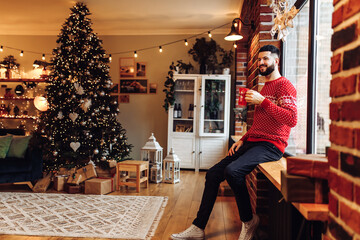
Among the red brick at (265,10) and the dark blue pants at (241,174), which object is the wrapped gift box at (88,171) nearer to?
the dark blue pants at (241,174)

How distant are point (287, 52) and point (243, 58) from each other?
8.82 ft

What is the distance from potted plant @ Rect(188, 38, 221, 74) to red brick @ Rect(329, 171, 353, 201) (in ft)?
16.2

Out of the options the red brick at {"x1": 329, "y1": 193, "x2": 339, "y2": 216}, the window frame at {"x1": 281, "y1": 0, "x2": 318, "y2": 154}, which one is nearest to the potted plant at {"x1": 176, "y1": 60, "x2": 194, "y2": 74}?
the window frame at {"x1": 281, "y1": 0, "x2": 318, "y2": 154}

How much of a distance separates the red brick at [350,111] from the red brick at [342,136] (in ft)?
0.11

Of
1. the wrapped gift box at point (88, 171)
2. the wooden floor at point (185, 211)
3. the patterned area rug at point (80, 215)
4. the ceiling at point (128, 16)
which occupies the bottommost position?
the wooden floor at point (185, 211)

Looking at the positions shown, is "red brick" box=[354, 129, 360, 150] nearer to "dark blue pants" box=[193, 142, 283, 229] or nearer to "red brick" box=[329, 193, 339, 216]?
"red brick" box=[329, 193, 339, 216]

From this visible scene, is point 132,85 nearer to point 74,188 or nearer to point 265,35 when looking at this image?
point 74,188

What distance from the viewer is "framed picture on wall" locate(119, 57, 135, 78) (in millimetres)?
6379

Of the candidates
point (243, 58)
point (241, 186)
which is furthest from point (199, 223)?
point (243, 58)

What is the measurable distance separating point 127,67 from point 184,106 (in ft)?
4.92

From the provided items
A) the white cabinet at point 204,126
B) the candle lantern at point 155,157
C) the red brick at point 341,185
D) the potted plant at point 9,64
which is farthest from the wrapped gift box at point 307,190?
the potted plant at point 9,64

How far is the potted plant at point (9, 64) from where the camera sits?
253 inches

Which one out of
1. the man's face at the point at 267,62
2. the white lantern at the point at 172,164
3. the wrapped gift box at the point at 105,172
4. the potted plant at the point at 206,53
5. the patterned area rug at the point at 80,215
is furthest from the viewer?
the potted plant at the point at 206,53

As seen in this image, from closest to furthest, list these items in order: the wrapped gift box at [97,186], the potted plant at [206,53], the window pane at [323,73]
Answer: the window pane at [323,73]
the wrapped gift box at [97,186]
the potted plant at [206,53]
